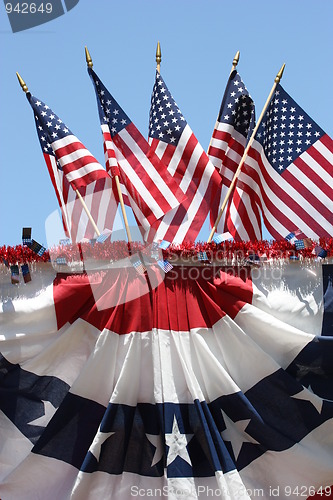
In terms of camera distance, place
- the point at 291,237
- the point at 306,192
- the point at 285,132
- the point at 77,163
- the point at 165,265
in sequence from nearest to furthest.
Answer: the point at 165,265 → the point at 291,237 → the point at 77,163 → the point at 306,192 → the point at 285,132

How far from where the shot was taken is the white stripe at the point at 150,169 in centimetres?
736

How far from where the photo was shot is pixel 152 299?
6895 millimetres

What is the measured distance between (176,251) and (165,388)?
1.37m

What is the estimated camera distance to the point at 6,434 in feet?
21.6

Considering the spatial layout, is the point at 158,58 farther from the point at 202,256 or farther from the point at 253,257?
the point at 253,257

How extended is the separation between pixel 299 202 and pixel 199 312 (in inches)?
66.5

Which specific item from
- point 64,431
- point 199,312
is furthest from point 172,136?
point 64,431

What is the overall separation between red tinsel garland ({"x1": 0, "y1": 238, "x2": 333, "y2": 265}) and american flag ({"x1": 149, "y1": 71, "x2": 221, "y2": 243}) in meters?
0.34

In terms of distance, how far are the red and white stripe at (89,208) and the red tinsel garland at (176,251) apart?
0.52m

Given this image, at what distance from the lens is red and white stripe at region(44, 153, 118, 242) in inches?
297

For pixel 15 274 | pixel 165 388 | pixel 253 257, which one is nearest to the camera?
pixel 165 388

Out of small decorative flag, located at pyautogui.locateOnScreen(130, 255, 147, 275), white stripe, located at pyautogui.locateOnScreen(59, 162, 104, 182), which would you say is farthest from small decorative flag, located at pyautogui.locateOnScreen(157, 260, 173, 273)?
white stripe, located at pyautogui.locateOnScreen(59, 162, 104, 182)

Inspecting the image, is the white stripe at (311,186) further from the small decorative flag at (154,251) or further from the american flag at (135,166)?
the small decorative flag at (154,251)

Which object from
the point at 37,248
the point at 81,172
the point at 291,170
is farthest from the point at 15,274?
the point at 291,170
